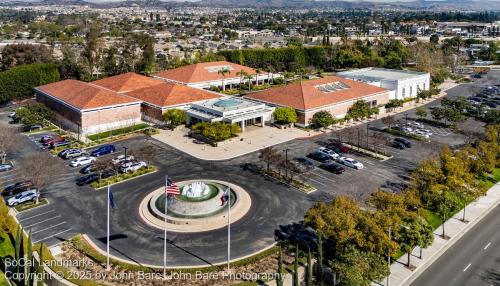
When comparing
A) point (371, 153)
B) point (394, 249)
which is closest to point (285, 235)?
point (394, 249)

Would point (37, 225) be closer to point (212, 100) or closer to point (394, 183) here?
point (394, 183)

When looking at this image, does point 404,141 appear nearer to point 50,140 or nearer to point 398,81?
point 398,81

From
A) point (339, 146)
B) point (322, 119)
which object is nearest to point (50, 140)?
point (322, 119)

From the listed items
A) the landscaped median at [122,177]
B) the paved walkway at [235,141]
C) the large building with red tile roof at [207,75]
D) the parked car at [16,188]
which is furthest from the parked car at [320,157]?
the large building with red tile roof at [207,75]

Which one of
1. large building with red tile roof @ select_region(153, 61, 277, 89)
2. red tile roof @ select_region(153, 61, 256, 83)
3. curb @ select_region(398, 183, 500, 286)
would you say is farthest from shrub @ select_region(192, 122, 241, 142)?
curb @ select_region(398, 183, 500, 286)

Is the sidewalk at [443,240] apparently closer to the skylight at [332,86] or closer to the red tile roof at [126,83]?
the skylight at [332,86]

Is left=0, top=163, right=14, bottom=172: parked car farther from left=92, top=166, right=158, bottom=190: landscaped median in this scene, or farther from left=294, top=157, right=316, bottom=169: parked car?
left=294, top=157, right=316, bottom=169: parked car
